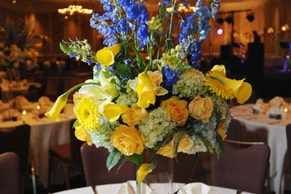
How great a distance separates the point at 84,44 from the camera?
1350mm

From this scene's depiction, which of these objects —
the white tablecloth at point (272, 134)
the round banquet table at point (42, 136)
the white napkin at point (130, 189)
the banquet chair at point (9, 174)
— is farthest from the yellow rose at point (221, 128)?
the round banquet table at point (42, 136)

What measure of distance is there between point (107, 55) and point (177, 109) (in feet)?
Result: 0.90

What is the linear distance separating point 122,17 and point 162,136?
1.33ft

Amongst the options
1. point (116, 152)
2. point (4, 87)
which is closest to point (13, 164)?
point (116, 152)

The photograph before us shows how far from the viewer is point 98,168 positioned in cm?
270

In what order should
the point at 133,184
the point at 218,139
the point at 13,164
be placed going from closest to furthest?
the point at 218,139, the point at 133,184, the point at 13,164

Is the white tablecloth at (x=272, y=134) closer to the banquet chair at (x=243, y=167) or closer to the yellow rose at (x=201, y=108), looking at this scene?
the banquet chair at (x=243, y=167)

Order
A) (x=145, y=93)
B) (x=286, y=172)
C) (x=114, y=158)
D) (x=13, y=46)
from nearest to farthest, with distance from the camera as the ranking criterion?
(x=145, y=93) < (x=114, y=158) < (x=286, y=172) < (x=13, y=46)

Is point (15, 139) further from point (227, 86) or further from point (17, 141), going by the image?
point (227, 86)

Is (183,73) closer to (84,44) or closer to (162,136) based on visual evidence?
(162,136)

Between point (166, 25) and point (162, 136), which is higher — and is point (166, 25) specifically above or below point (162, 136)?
above

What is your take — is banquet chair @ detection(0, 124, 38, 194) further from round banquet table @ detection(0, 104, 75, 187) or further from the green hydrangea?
the green hydrangea

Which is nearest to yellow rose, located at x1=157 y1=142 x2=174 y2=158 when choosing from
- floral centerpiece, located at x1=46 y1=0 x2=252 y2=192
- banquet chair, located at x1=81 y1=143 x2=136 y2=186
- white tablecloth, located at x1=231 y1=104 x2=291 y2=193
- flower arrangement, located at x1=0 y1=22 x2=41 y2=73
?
floral centerpiece, located at x1=46 y1=0 x2=252 y2=192

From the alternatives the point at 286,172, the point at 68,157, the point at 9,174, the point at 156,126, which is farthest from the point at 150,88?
the point at 286,172
